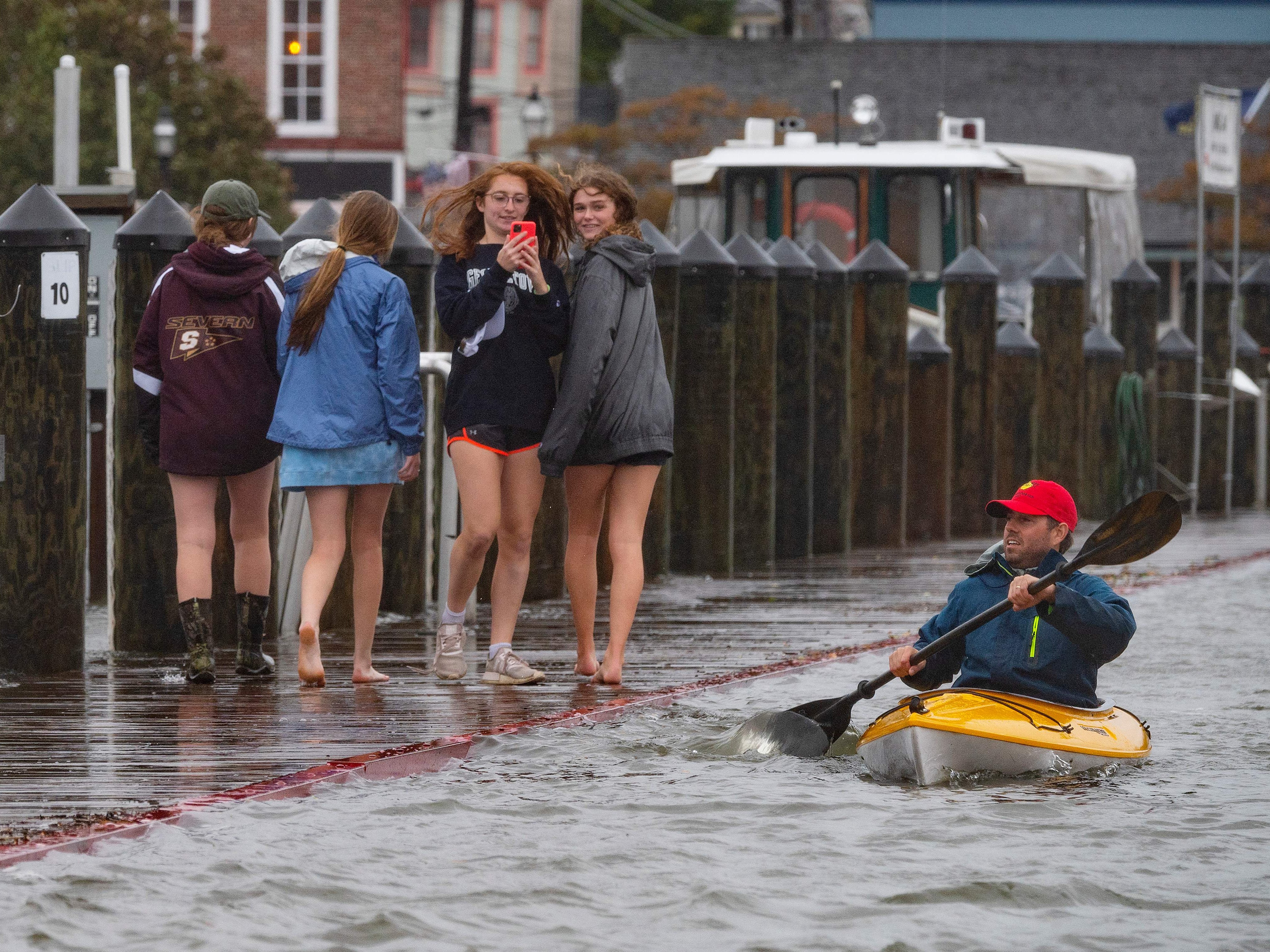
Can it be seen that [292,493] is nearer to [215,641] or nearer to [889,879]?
[215,641]

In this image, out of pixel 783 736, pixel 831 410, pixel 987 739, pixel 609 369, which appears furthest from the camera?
pixel 831 410

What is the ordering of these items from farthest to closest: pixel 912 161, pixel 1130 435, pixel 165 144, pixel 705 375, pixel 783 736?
1. pixel 165 144
2. pixel 912 161
3. pixel 1130 435
4. pixel 705 375
5. pixel 783 736

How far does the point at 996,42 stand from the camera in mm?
45719

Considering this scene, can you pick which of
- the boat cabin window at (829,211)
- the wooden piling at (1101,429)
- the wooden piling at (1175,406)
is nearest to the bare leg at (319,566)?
the wooden piling at (1101,429)

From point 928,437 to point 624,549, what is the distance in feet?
24.8

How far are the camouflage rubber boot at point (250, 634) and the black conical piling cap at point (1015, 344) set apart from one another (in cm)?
923

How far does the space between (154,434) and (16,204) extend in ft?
3.76

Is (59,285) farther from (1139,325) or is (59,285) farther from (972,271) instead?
(1139,325)

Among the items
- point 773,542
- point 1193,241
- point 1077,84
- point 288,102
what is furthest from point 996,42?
point 773,542

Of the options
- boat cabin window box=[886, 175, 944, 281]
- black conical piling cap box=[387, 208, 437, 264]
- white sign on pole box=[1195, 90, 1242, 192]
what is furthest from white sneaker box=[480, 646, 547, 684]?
Result: white sign on pole box=[1195, 90, 1242, 192]

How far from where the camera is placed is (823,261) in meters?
15.1

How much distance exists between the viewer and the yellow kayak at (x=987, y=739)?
7.51 m

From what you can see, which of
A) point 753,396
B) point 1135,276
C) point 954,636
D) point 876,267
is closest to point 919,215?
point 1135,276

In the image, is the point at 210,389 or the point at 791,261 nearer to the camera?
the point at 210,389
